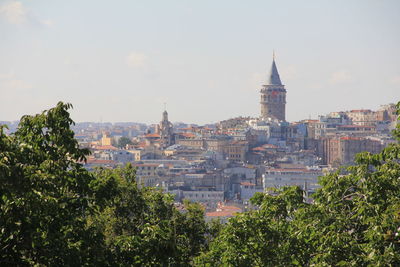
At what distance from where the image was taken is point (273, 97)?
142 meters

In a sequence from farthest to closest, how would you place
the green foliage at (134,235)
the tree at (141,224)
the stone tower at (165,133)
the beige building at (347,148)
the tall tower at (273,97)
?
the tall tower at (273,97)
the stone tower at (165,133)
the beige building at (347,148)
the tree at (141,224)
the green foliage at (134,235)

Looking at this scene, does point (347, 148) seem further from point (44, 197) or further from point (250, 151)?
point (44, 197)

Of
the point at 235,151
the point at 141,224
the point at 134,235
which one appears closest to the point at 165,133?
the point at 235,151

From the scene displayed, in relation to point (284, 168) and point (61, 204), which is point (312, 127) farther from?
point (61, 204)

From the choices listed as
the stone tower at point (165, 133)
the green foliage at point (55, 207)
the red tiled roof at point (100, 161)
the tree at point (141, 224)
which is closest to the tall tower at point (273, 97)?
the stone tower at point (165, 133)

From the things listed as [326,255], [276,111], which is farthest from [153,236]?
[276,111]

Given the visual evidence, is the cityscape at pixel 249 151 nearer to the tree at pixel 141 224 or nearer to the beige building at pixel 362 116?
the beige building at pixel 362 116

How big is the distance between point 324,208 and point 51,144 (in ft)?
11.5

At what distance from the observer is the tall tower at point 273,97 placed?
5586 inches

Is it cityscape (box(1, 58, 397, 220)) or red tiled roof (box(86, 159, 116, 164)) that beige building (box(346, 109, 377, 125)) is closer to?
cityscape (box(1, 58, 397, 220))

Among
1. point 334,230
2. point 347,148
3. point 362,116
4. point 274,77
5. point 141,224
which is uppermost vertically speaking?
point 274,77

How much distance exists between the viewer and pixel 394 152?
43.2ft

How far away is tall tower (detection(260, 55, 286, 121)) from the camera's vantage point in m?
142

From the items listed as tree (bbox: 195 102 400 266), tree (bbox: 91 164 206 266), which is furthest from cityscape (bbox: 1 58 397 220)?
tree (bbox: 195 102 400 266)
